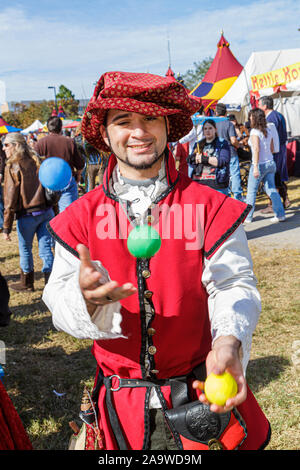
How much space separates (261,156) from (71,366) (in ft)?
15.9

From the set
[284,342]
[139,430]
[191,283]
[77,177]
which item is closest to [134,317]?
[191,283]

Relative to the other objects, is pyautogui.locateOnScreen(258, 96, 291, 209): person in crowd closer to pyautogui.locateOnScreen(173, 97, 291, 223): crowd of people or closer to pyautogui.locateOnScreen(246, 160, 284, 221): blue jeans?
pyautogui.locateOnScreen(173, 97, 291, 223): crowd of people

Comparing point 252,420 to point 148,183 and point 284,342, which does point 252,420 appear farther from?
point 284,342

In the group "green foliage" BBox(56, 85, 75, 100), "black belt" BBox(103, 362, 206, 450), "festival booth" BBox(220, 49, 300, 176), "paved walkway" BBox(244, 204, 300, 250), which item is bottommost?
"paved walkway" BBox(244, 204, 300, 250)

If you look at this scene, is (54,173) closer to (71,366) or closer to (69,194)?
(69,194)

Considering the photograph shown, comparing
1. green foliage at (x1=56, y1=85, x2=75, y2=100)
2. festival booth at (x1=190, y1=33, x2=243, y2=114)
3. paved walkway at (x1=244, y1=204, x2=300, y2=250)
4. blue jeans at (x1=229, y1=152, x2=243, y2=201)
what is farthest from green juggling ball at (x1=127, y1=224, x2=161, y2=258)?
green foliage at (x1=56, y1=85, x2=75, y2=100)

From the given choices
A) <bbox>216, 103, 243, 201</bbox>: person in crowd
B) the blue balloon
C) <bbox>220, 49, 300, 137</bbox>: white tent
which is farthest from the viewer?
<bbox>220, 49, 300, 137</bbox>: white tent

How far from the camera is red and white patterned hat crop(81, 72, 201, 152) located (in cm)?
147

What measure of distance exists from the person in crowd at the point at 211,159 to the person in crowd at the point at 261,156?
112 centimetres

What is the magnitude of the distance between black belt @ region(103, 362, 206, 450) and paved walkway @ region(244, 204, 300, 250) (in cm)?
505

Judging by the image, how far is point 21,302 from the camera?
5262mm

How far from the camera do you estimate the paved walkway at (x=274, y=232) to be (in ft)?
21.1

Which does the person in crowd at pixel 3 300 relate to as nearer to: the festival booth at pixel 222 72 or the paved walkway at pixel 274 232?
the paved walkway at pixel 274 232
